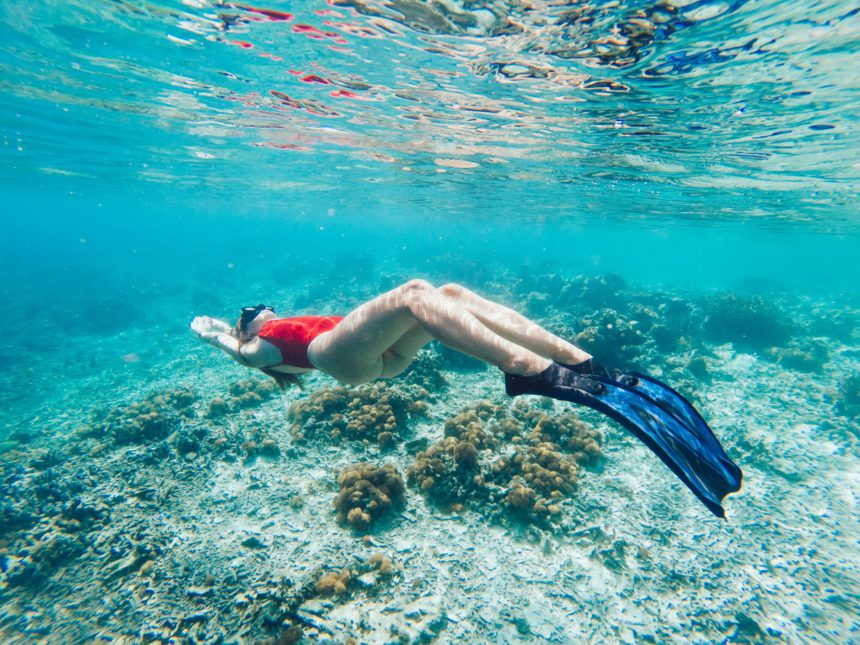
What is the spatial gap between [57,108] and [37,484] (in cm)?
1485

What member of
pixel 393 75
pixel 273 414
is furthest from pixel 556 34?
pixel 273 414

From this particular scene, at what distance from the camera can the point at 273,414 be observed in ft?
31.6

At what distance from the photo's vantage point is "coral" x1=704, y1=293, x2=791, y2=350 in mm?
16516

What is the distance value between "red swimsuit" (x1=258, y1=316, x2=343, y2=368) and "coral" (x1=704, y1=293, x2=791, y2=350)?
64.4 ft

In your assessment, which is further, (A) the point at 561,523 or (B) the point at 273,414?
(B) the point at 273,414

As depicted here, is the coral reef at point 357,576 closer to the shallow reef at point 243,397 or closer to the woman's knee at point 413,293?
the woman's knee at point 413,293

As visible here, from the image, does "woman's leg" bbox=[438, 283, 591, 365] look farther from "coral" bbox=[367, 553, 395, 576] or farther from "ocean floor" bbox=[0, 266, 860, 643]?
"coral" bbox=[367, 553, 395, 576]

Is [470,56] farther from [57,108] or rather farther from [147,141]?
[147,141]

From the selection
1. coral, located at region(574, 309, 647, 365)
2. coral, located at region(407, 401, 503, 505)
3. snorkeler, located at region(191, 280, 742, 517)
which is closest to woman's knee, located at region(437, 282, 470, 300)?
snorkeler, located at region(191, 280, 742, 517)

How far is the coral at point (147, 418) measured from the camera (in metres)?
8.84

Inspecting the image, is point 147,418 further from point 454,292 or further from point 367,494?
point 454,292

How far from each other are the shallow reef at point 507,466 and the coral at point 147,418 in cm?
695

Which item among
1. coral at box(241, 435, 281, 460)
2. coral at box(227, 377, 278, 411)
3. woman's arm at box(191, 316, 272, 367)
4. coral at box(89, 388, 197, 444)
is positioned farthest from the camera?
coral at box(227, 377, 278, 411)

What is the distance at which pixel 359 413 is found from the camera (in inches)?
317
